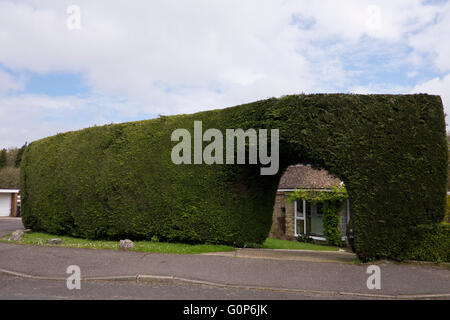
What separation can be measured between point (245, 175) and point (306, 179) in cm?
1011

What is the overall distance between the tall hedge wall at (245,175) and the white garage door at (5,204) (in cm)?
2064

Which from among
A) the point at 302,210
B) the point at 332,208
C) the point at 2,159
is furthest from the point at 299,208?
the point at 2,159

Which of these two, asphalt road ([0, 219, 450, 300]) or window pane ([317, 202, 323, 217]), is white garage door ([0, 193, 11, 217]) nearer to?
asphalt road ([0, 219, 450, 300])

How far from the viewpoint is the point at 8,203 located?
31.5 metres

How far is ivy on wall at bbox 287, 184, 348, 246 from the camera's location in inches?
647

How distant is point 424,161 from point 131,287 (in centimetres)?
748

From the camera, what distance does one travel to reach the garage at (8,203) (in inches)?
1230

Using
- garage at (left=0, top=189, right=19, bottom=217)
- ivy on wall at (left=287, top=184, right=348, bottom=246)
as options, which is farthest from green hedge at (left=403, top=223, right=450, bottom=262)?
garage at (left=0, top=189, right=19, bottom=217)

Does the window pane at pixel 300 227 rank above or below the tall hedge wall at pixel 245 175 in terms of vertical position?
below

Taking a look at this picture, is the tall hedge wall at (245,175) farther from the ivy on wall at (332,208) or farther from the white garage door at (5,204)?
the white garage door at (5,204)

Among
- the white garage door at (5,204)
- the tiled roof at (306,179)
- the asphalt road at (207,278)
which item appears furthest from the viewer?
the white garage door at (5,204)

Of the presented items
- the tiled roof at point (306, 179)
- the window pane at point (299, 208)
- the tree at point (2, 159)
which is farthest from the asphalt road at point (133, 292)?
the tree at point (2, 159)

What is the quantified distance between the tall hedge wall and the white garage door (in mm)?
20637
